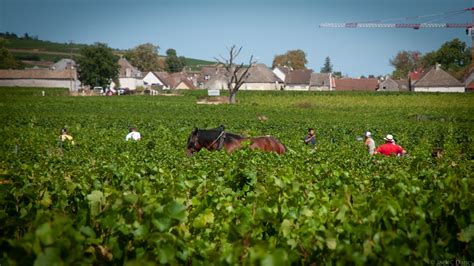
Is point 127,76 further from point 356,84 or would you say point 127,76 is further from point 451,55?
point 451,55

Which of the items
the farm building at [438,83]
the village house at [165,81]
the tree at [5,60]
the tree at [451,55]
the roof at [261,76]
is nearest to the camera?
the farm building at [438,83]

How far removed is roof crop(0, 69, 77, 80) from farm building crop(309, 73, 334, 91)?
56178 millimetres

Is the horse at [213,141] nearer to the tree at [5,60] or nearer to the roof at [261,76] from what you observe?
the roof at [261,76]

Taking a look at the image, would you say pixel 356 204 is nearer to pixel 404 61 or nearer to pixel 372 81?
pixel 372 81

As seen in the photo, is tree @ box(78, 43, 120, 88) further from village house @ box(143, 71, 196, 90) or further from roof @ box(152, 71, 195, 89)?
roof @ box(152, 71, 195, 89)

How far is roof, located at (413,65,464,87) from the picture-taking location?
101 meters

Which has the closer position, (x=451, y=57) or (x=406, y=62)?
(x=451, y=57)

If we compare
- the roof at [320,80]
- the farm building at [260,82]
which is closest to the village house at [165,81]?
the farm building at [260,82]

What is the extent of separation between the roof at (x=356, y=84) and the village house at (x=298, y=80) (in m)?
7.55

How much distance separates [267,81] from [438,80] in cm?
3927

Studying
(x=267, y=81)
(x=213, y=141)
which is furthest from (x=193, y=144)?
(x=267, y=81)

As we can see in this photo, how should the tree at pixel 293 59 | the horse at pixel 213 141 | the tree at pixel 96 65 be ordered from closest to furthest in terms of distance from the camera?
the horse at pixel 213 141, the tree at pixel 96 65, the tree at pixel 293 59

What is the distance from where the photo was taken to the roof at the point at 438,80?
100975 millimetres

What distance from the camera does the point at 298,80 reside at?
133 meters
